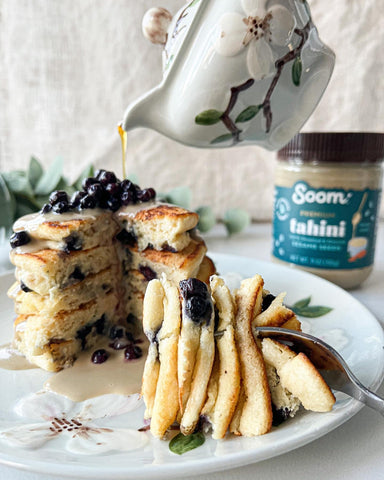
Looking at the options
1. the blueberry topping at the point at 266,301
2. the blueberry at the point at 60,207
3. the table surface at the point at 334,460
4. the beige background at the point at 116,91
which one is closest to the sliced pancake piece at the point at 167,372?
the table surface at the point at 334,460

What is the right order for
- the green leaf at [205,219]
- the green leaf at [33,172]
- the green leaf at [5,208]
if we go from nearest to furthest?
the green leaf at [5,208], the green leaf at [33,172], the green leaf at [205,219]

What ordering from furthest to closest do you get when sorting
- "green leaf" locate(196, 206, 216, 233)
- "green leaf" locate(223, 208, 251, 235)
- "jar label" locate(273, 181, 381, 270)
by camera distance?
"green leaf" locate(223, 208, 251, 235) < "green leaf" locate(196, 206, 216, 233) < "jar label" locate(273, 181, 381, 270)

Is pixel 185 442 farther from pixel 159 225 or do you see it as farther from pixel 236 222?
pixel 236 222

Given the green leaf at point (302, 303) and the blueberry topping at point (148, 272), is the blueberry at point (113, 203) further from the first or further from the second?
the green leaf at point (302, 303)

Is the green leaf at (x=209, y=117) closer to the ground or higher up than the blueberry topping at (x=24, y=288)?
higher up

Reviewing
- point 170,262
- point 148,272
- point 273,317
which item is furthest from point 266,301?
point 148,272

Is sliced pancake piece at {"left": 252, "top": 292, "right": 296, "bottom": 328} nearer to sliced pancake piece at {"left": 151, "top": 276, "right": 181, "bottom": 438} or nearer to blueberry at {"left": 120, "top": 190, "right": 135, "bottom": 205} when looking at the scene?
sliced pancake piece at {"left": 151, "top": 276, "right": 181, "bottom": 438}

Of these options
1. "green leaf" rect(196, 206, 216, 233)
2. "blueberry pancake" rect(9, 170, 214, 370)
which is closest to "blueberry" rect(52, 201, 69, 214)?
"blueberry pancake" rect(9, 170, 214, 370)
